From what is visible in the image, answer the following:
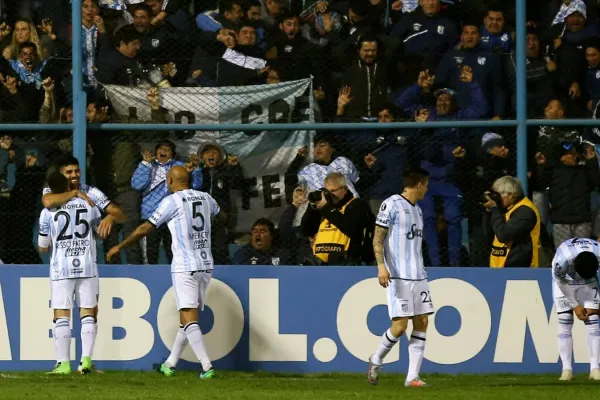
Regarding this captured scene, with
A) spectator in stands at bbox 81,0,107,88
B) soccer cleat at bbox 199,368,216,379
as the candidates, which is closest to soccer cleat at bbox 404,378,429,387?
soccer cleat at bbox 199,368,216,379

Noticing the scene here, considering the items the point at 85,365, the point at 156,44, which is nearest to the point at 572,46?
the point at 156,44

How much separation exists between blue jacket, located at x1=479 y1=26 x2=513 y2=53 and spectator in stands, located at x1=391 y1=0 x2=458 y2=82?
0.28 meters

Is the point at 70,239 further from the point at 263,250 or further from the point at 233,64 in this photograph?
the point at 233,64

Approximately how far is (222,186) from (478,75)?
8.91 ft

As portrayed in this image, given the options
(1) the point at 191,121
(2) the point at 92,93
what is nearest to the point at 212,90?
(1) the point at 191,121

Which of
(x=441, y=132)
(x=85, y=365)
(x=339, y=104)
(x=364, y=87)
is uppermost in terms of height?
(x=364, y=87)

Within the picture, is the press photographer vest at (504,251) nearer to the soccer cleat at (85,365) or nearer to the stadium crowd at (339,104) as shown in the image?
the stadium crowd at (339,104)

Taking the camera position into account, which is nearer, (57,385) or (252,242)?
(57,385)

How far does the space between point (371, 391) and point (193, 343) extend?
1969mm

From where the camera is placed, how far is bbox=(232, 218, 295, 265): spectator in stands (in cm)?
1241

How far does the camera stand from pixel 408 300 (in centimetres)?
1041

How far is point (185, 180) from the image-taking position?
458 inches

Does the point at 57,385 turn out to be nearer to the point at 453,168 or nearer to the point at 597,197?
the point at 453,168

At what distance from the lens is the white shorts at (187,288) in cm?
1143
